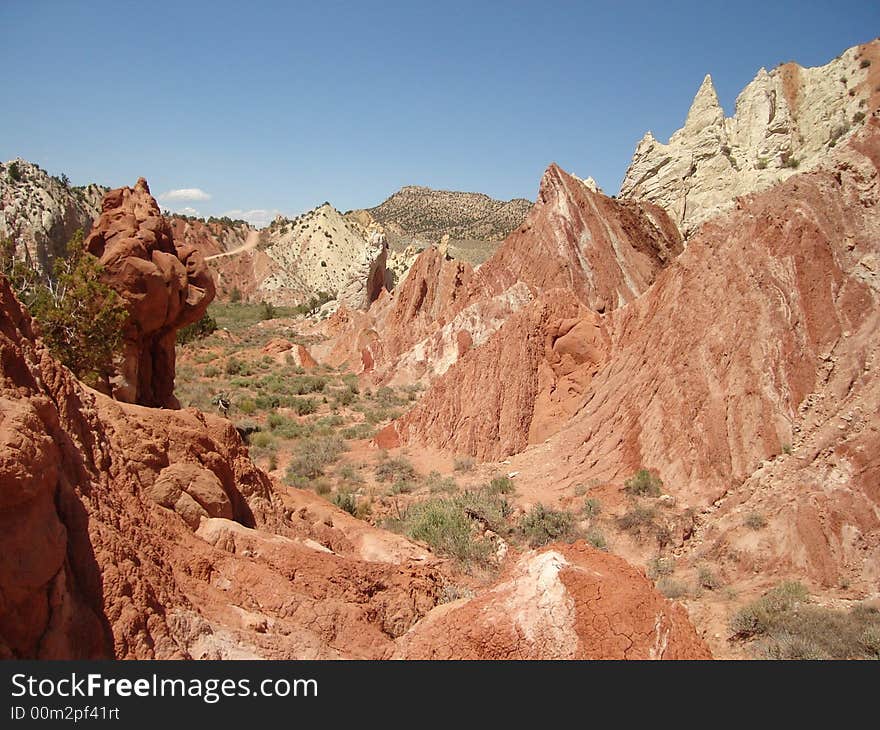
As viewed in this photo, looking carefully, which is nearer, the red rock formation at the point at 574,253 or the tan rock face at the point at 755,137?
the tan rock face at the point at 755,137

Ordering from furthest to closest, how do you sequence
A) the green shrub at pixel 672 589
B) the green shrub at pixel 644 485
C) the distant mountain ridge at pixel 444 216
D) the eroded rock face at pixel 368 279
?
→ the distant mountain ridge at pixel 444 216
the eroded rock face at pixel 368 279
the green shrub at pixel 644 485
the green shrub at pixel 672 589

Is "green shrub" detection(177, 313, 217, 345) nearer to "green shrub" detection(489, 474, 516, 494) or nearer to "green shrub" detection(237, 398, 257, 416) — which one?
"green shrub" detection(237, 398, 257, 416)

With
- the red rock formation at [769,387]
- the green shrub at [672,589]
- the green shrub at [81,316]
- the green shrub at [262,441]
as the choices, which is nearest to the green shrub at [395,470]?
the red rock formation at [769,387]

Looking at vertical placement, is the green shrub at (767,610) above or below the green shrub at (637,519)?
below

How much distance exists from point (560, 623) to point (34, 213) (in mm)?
46508

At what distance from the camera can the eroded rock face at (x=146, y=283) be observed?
13.9 meters

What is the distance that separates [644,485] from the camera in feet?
40.9

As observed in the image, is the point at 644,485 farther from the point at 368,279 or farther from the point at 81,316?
the point at 368,279

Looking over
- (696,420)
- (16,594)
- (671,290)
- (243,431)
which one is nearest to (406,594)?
(16,594)

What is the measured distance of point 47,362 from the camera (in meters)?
6.21

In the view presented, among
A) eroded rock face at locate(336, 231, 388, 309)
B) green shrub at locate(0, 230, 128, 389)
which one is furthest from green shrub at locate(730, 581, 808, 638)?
eroded rock face at locate(336, 231, 388, 309)

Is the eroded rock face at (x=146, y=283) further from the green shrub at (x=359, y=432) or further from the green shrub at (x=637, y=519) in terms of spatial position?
the green shrub at (x=637, y=519)

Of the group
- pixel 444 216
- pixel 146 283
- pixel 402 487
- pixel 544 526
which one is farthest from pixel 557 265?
pixel 444 216

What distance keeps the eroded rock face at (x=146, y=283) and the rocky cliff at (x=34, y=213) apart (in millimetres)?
27129
